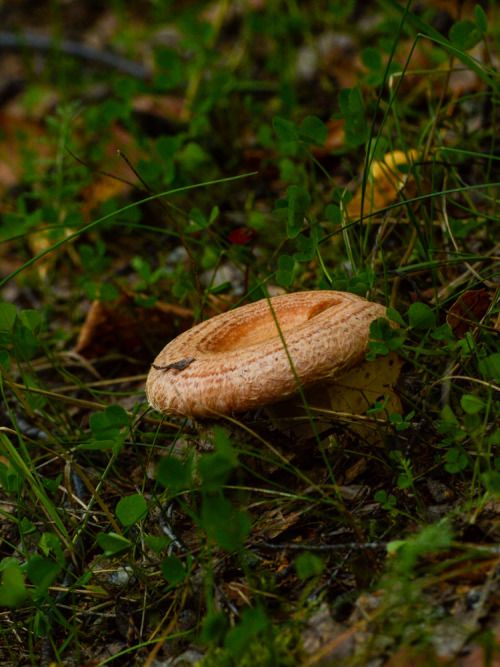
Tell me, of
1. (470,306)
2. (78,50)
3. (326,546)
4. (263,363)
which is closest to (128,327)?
(263,363)

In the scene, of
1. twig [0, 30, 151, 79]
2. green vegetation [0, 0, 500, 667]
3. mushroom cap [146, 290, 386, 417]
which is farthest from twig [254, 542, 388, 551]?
twig [0, 30, 151, 79]

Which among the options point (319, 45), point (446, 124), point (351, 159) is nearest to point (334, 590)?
A: point (446, 124)

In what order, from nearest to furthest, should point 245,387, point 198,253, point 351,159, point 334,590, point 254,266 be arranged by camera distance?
point 334,590
point 245,387
point 254,266
point 198,253
point 351,159

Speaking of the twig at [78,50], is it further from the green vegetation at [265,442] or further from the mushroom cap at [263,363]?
the mushroom cap at [263,363]

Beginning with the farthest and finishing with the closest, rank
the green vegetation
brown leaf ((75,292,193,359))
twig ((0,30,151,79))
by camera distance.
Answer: twig ((0,30,151,79)), brown leaf ((75,292,193,359)), the green vegetation

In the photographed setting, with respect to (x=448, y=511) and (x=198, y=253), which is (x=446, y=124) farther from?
(x=448, y=511)

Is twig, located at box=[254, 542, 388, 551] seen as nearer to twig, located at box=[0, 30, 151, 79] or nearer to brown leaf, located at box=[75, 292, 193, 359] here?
brown leaf, located at box=[75, 292, 193, 359]

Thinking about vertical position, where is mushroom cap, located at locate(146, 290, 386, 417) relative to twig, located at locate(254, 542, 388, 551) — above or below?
above
